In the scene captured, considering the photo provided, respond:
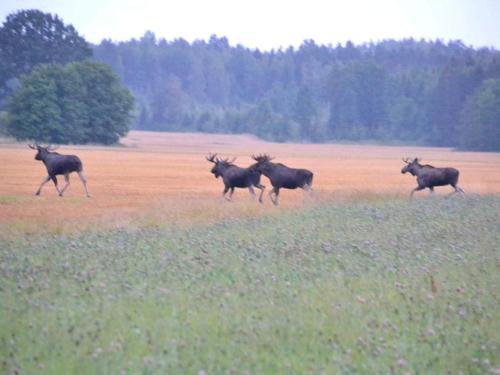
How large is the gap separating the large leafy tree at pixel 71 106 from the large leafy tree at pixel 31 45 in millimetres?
12163

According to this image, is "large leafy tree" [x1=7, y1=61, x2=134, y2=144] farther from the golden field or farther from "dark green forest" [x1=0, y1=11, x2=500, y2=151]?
the golden field

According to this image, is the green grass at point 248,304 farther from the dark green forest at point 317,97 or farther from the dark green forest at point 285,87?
the dark green forest at point 317,97

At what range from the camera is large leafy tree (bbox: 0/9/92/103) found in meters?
91.4

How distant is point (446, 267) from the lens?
46.8 ft

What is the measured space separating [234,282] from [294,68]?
16205 cm

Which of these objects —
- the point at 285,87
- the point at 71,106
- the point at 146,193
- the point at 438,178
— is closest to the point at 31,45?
the point at 71,106

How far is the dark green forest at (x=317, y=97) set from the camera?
360 feet

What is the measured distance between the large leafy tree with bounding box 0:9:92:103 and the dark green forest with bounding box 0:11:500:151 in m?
0.10

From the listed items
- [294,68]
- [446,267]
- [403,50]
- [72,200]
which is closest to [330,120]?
[294,68]

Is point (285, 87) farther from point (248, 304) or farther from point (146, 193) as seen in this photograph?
point (248, 304)

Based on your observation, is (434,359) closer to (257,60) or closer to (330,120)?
(330,120)

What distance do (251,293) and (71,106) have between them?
66.8 m

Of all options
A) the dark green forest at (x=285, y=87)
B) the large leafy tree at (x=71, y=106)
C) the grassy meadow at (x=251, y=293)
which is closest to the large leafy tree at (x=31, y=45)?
the dark green forest at (x=285, y=87)

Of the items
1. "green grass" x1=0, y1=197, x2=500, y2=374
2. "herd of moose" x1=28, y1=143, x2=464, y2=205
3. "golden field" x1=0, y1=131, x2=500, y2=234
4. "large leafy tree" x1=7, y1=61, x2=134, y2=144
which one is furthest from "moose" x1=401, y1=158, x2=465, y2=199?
"large leafy tree" x1=7, y1=61, x2=134, y2=144
